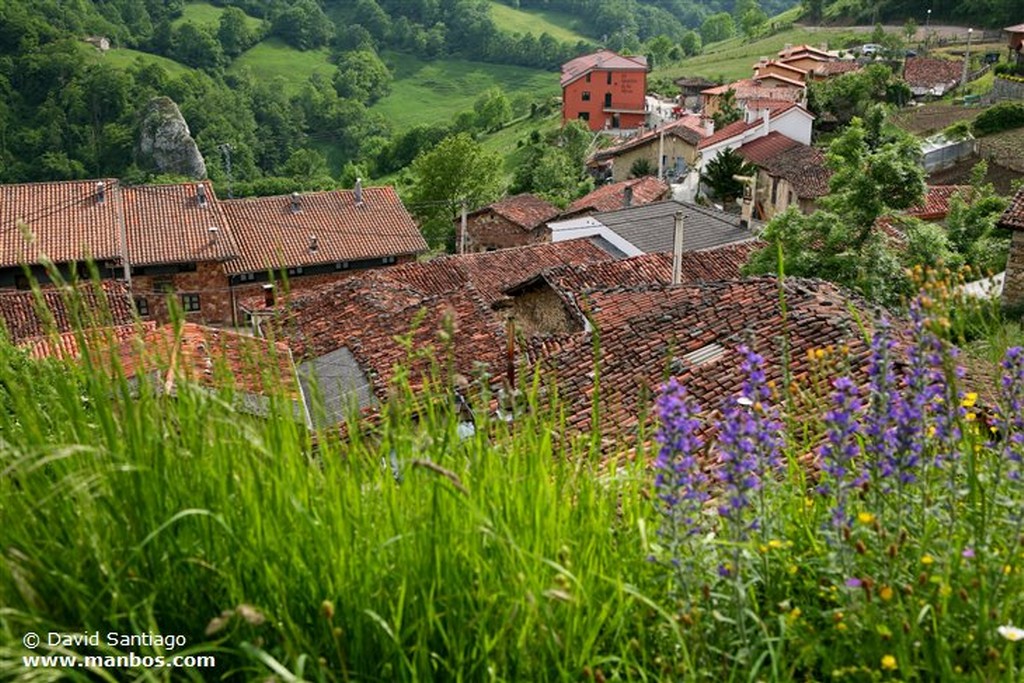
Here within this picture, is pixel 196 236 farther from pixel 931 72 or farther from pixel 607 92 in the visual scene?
pixel 607 92

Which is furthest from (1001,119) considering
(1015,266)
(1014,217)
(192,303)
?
(192,303)

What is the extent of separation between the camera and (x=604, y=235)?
92.4ft

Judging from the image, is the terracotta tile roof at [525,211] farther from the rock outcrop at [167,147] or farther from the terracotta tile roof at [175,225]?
the rock outcrop at [167,147]

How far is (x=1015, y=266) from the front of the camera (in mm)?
18125

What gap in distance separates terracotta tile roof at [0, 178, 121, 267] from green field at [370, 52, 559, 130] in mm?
90337

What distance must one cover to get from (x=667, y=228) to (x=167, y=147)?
7410cm

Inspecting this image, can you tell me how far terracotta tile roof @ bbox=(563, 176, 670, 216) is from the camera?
4316 centimetres

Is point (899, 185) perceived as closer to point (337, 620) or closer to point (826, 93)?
point (337, 620)

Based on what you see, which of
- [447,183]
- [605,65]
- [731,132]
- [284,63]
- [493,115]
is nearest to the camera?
[731,132]

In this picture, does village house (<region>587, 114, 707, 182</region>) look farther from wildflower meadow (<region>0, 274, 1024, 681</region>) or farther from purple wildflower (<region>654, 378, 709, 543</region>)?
purple wildflower (<region>654, 378, 709, 543</region>)

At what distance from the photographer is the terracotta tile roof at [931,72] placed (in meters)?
64.2

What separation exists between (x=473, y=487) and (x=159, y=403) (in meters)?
0.99

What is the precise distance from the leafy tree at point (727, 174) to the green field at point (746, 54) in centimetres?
4750

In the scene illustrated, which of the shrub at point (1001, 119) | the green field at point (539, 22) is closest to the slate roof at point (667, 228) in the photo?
the shrub at point (1001, 119)
